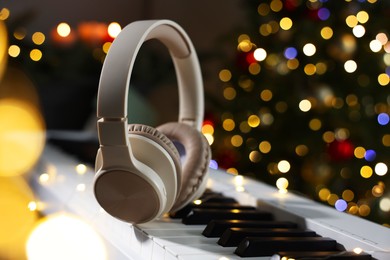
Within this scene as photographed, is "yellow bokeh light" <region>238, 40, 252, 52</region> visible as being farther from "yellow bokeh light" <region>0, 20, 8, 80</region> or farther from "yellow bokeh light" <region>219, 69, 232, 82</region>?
"yellow bokeh light" <region>0, 20, 8, 80</region>

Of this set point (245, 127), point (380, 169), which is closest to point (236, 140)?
point (245, 127)

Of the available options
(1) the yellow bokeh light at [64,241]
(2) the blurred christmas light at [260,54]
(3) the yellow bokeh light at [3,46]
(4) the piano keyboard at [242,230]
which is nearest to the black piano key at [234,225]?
(4) the piano keyboard at [242,230]

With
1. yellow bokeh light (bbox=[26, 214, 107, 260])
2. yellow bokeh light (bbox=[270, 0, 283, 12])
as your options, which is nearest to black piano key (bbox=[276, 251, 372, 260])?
yellow bokeh light (bbox=[26, 214, 107, 260])

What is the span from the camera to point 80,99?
3.66 meters

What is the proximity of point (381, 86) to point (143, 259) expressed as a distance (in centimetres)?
212

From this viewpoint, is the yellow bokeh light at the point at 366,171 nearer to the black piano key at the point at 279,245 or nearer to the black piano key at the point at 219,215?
Result: the black piano key at the point at 219,215

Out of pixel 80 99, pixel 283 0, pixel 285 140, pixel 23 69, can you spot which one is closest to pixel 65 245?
pixel 285 140

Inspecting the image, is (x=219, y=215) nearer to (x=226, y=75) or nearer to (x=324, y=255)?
(x=324, y=255)

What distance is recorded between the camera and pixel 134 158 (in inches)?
36.1

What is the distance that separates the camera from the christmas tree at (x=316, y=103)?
9.16ft

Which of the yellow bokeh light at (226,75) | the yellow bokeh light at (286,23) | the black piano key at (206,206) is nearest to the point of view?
the black piano key at (206,206)

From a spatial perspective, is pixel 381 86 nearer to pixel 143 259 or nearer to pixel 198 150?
pixel 198 150

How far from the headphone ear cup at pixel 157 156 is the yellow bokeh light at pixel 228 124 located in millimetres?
2215

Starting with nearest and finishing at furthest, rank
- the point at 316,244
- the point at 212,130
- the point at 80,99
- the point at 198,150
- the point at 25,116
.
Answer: the point at 316,244 → the point at 198,150 → the point at 212,130 → the point at 80,99 → the point at 25,116
